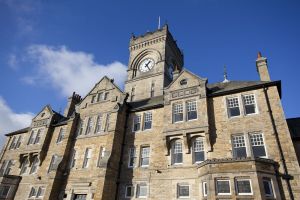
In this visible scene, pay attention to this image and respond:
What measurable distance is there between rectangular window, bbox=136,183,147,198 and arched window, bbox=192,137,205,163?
549 cm

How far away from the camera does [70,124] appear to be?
27578 mm

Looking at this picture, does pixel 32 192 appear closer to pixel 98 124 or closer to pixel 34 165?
pixel 34 165

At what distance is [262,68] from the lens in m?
22.1

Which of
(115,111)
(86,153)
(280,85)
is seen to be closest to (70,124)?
(86,153)

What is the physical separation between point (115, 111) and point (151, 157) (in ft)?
22.1

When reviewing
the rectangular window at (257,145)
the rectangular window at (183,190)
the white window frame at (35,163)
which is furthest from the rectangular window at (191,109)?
the white window frame at (35,163)

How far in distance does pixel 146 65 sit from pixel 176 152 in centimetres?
2858

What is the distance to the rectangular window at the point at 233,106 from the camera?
20.5m

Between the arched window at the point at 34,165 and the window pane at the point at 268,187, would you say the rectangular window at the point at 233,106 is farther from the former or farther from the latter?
the arched window at the point at 34,165

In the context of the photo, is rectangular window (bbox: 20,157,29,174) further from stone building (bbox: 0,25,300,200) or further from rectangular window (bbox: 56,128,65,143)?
rectangular window (bbox: 56,128,65,143)

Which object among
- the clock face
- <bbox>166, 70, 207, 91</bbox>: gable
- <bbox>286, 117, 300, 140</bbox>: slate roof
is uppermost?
the clock face

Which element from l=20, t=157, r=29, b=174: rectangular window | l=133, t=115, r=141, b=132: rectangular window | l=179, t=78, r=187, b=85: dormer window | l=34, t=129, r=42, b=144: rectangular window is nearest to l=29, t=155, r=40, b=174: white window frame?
l=20, t=157, r=29, b=174: rectangular window

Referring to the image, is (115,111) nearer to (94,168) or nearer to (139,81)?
(94,168)

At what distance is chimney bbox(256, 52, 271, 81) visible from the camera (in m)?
21.6
